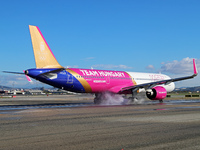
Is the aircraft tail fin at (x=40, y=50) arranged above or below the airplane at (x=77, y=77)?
above

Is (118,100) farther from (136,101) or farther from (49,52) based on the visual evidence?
(49,52)

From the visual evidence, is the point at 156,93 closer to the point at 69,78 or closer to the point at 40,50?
the point at 69,78

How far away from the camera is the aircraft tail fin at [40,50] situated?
88.0 feet

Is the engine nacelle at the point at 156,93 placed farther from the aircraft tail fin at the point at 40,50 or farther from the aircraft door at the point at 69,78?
the aircraft tail fin at the point at 40,50

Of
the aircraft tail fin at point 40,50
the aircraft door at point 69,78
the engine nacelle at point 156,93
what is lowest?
the engine nacelle at point 156,93

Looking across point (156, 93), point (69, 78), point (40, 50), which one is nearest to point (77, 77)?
point (69, 78)

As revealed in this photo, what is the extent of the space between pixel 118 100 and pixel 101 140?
84.4ft

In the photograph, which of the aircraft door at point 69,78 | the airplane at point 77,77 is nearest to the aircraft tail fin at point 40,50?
the airplane at point 77,77

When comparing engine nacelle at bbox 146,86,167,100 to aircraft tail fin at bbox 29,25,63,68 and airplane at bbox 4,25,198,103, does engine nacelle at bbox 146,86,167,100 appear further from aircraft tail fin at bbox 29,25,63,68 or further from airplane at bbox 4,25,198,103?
aircraft tail fin at bbox 29,25,63,68

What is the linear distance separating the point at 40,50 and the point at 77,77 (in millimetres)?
4989

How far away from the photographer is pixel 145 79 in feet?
122

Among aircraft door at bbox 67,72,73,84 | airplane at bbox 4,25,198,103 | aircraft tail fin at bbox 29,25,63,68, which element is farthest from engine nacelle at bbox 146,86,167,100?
aircraft tail fin at bbox 29,25,63,68

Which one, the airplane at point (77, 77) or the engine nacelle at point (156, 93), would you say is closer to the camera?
the airplane at point (77, 77)

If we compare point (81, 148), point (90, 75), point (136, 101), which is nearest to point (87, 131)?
point (81, 148)
